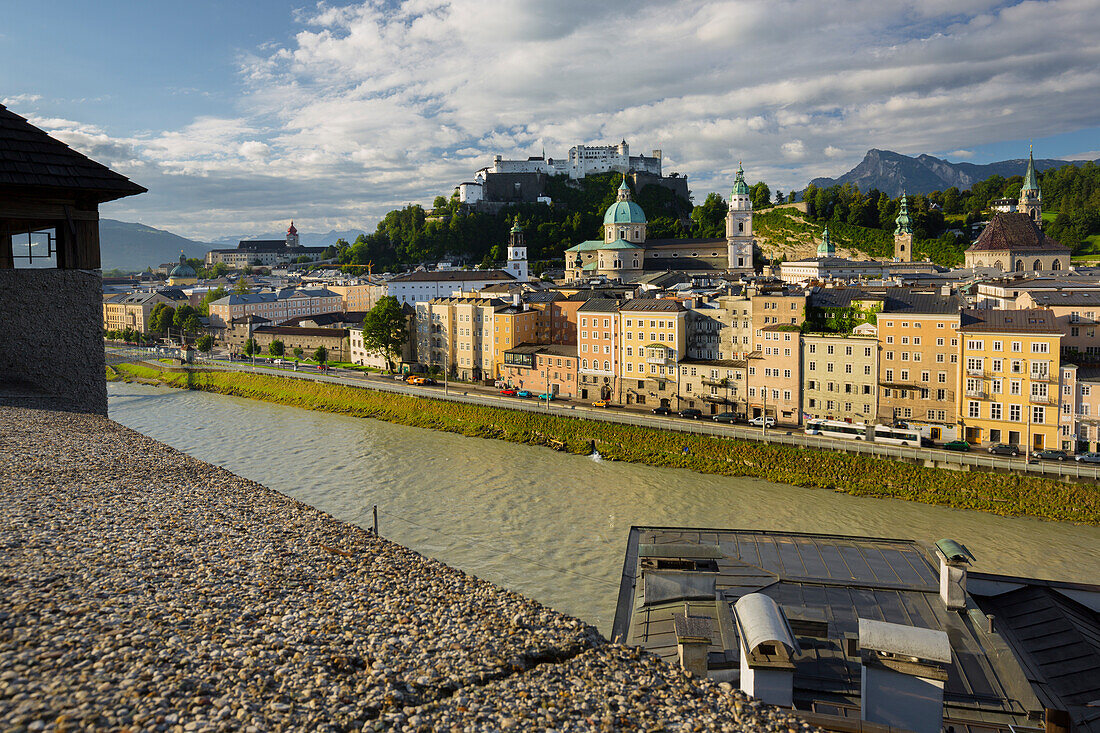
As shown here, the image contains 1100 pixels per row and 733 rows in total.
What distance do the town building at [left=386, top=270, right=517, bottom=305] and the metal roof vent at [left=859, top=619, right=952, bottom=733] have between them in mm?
40409

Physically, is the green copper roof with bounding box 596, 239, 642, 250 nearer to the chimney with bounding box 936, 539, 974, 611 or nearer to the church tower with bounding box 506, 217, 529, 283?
the church tower with bounding box 506, 217, 529, 283

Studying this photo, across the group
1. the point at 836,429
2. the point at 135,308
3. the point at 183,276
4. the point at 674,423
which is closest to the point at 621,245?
the point at 674,423

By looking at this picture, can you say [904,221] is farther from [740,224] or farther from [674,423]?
[674,423]

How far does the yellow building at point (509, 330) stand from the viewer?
98.4 ft

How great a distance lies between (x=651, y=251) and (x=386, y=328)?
22994 millimetres

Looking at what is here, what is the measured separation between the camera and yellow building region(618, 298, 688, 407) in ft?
80.1

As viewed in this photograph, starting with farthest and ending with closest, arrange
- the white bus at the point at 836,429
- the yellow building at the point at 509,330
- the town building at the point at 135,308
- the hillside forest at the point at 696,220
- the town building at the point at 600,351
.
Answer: the town building at the point at 135,308 → the hillside forest at the point at 696,220 → the yellow building at the point at 509,330 → the town building at the point at 600,351 → the white bus at the point at 836,429

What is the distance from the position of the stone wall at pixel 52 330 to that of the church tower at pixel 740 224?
46586 millimetres

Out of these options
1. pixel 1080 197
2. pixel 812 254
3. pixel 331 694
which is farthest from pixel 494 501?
pixel 1080 197

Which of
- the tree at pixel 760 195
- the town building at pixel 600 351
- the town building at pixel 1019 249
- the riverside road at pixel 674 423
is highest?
the tree at pixel 760 195

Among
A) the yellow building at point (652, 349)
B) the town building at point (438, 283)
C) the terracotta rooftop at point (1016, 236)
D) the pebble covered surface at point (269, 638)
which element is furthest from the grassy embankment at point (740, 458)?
the terracotta rooftop at point (1016, 236)

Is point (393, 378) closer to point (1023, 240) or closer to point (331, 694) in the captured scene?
point (331, 694)

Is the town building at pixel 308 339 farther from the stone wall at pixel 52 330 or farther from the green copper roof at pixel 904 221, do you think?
the green copper roof at pixel 904 221

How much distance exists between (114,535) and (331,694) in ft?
6.55
